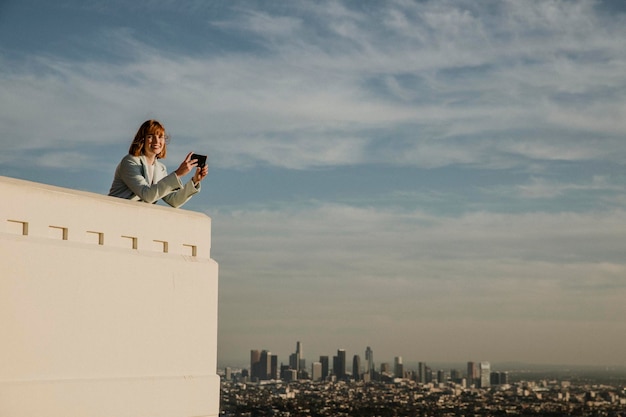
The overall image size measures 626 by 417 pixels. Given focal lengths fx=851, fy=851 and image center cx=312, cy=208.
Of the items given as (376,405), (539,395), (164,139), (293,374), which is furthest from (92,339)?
(539,395)

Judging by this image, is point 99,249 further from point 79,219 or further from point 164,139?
point 164,139

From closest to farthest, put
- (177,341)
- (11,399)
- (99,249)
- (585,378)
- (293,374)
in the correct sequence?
(11,399)
(99,249)
(177,341)
(293,374)
(585,378)

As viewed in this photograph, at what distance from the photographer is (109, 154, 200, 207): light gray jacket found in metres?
8.07

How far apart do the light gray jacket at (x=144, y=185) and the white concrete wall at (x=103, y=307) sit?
22cm

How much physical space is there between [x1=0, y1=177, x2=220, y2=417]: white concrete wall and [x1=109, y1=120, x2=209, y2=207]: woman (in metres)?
0.23

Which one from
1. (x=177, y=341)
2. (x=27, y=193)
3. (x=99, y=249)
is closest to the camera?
(x=27, y=193)

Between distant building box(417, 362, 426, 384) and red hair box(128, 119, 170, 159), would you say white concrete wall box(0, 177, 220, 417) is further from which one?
distant building box(417, 362, 426, 384)

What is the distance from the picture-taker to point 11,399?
20.5 ft

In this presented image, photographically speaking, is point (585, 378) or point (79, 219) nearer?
point (79, 219)

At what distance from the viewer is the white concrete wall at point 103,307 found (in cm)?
645

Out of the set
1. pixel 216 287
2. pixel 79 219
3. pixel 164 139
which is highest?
pixel 164 139

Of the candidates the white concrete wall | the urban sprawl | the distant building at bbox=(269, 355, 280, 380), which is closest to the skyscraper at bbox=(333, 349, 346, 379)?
the urban sprawl

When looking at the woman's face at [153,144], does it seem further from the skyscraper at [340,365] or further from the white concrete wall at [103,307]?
the skyscraper at [340,365]

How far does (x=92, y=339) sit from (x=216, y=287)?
164cm
